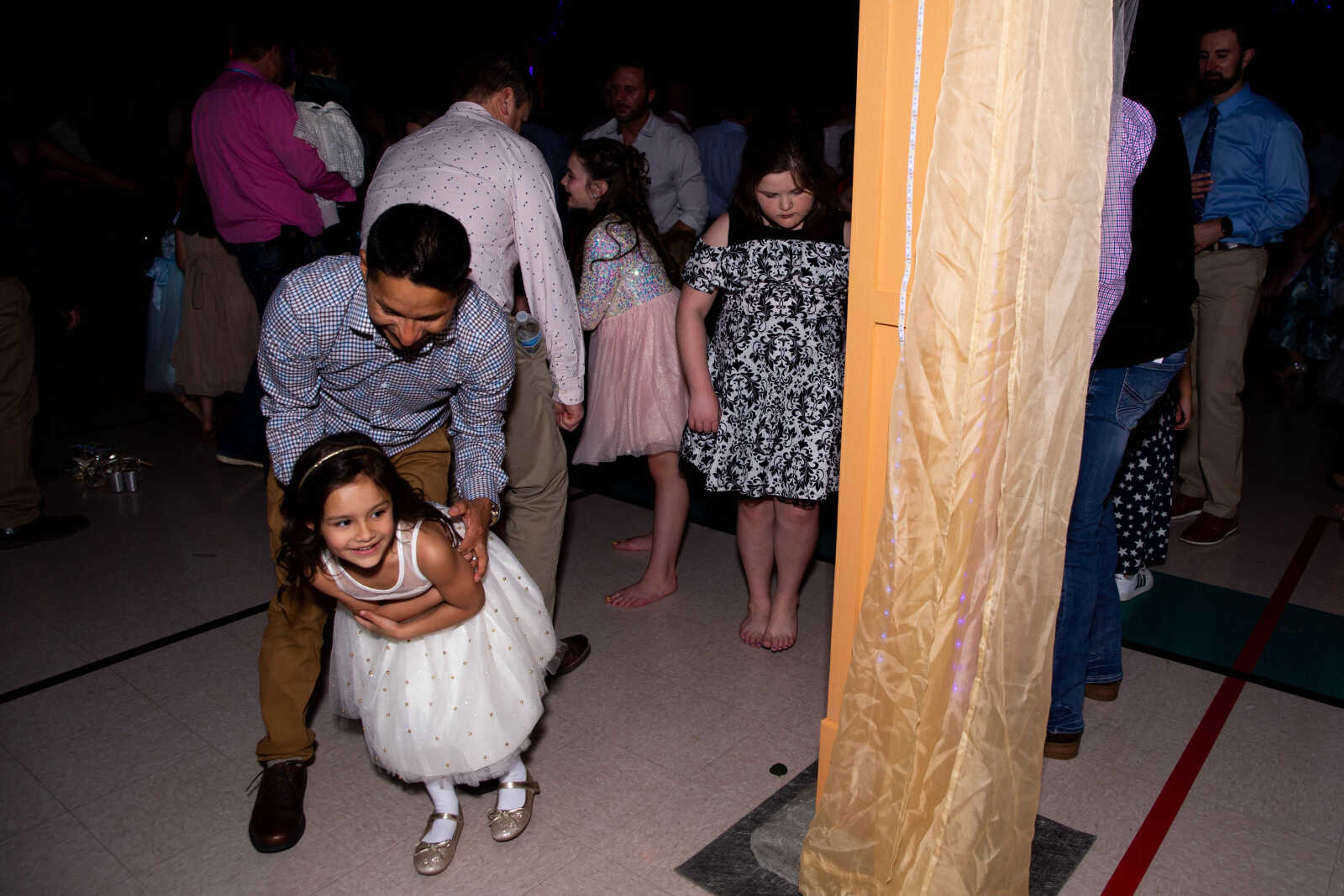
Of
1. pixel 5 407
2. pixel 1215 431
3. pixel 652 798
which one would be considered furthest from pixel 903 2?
pixel 5 407

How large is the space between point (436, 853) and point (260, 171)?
285cm

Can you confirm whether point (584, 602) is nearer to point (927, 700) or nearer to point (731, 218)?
point (731, 218)

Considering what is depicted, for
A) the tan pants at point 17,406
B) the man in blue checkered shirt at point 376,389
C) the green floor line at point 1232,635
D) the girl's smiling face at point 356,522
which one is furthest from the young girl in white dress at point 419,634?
the tan pants at point 17,406

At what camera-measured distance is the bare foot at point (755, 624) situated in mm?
2898

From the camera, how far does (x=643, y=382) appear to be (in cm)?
311

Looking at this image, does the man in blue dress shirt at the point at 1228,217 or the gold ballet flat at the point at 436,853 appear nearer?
the gold ballet flat at the point at 436,853

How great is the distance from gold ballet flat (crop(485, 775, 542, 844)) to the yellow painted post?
62cm

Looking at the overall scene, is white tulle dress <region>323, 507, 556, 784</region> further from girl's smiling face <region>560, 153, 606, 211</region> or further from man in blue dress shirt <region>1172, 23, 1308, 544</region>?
man in blue dress shirt <region>1172, 23, 1308, 544</region>

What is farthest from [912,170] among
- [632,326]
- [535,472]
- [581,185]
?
[581,185]

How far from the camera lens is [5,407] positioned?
3.49 m

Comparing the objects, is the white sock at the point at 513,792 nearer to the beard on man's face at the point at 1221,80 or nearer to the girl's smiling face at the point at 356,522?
the girl's smiling face at the point at 356,522

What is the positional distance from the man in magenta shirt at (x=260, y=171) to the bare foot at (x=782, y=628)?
2211 mm

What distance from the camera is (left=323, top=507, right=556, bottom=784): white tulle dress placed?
1.96 metres

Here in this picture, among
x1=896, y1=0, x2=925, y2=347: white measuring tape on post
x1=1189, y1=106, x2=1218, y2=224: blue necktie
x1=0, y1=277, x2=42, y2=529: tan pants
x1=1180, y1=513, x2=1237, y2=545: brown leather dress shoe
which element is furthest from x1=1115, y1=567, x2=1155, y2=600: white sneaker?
x1=0, y1=277, x2=42, y2=529: tan pants
